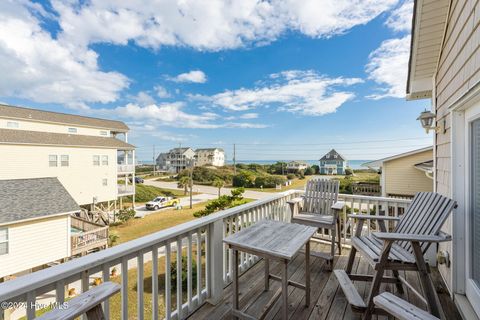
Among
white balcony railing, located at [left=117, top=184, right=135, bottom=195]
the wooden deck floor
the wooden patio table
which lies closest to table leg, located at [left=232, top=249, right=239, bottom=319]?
the wooden patio table

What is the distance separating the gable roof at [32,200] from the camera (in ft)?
22.5

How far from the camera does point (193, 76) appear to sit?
51.2 ft

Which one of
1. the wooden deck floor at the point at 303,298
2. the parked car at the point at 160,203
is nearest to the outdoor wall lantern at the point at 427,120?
the wooden deck floor at the point at 303,298

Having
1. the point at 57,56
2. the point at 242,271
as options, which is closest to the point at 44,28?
the point at 57,56

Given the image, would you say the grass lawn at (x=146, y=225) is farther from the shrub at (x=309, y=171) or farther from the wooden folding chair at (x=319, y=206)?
the shrub at (x=309, y=171)

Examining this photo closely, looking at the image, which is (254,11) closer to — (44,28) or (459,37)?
(459,37)

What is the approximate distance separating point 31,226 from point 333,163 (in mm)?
33192

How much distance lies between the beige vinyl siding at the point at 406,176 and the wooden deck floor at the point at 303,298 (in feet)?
22.1

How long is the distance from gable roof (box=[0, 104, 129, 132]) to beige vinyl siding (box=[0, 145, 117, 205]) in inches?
82.3

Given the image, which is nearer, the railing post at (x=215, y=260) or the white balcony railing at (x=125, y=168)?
the railing post at (x=215, y=260)

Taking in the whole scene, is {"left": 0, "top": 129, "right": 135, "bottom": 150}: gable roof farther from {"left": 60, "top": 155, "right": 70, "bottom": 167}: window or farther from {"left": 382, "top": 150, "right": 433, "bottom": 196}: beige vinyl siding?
{"left": 382, "top": 150, "right": 433, "bottom": 196}: beige vinyl siding

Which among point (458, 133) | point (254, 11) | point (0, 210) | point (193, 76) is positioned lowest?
point (0, 210)

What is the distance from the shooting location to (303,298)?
7.08ft

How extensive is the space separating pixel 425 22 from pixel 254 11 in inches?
166
